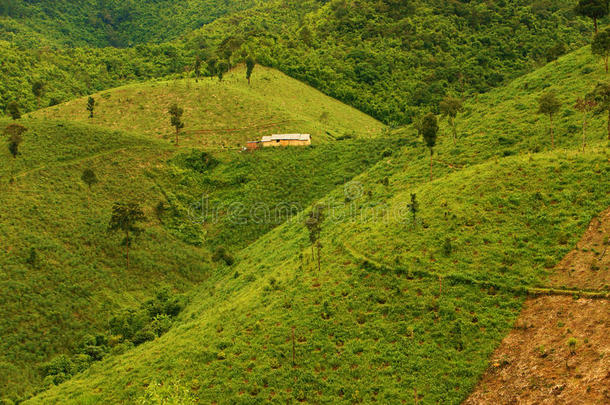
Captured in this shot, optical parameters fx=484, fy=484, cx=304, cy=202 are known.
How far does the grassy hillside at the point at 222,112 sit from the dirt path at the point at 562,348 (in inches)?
2336

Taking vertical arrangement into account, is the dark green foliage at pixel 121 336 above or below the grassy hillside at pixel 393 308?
below

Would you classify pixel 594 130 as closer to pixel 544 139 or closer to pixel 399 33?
pixel 544 139

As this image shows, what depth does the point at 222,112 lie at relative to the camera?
3718 inches

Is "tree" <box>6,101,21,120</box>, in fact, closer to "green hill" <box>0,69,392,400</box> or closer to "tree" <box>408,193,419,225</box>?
"green hill" <box>0,69,392,400</box>

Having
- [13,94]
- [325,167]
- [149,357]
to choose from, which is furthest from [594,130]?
[13,94]

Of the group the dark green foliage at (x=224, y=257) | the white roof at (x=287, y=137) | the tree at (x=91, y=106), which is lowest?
the dark green foliage at (x=224, y=257)

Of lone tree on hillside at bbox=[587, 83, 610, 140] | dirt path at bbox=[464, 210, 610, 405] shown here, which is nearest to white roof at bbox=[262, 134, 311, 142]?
lone tree on hillside at bbox=[587, 83, 610, 140]

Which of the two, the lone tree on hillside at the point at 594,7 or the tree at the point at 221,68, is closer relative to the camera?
the lone tree on hillside at the point at 594,7

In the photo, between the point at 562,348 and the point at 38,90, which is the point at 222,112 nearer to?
the point at 38,90

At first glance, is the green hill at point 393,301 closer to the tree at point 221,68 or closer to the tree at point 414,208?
the tree at point 414,208

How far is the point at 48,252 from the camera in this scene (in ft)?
177

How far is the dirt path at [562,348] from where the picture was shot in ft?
76.6

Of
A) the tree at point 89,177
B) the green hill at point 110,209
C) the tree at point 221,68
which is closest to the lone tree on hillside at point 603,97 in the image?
the green hill at point 110,209

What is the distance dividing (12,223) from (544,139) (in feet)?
195
